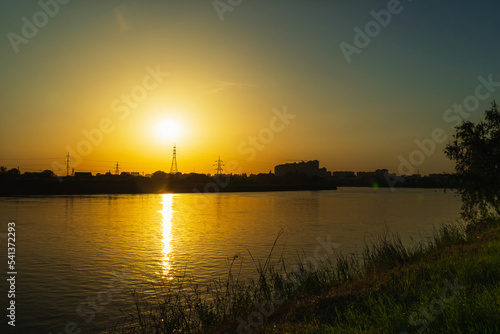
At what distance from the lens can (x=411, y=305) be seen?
9.88 metres

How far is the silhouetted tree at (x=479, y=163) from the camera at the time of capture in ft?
105

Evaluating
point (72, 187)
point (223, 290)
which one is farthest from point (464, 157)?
point (72, 187)

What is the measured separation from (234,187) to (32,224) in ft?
429

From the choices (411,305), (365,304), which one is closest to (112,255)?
(365,304)

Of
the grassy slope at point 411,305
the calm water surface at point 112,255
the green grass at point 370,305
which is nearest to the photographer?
the grassy slope at point 411,305

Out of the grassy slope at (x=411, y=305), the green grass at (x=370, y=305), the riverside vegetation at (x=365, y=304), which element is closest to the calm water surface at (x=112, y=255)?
the riverside vegetation at (x=365, y=304)

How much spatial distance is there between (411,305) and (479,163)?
27.1 metres

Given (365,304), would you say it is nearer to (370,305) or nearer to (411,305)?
(370,305)

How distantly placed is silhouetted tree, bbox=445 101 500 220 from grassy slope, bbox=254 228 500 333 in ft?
67.5

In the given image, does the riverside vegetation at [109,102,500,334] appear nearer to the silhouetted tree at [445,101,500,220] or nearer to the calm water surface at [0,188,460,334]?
the calm water surface at [0,188,460,334]

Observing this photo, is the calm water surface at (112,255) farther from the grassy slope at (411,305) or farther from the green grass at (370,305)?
the grassy slope at (411,305)

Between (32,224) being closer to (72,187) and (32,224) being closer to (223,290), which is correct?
(223,290)

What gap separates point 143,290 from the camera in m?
17.1

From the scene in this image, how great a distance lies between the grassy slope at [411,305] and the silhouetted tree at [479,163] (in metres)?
20.6
